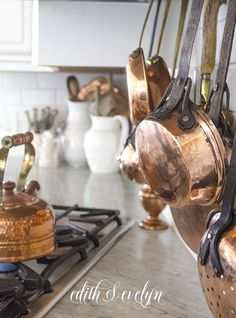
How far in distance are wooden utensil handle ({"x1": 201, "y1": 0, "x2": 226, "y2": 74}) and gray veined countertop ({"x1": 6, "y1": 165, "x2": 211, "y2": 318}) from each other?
32cm

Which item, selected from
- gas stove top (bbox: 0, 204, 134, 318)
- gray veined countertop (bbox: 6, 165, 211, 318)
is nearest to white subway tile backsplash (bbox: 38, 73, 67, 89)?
gray veined countertop (bbox: 6, 165, 211, 318)

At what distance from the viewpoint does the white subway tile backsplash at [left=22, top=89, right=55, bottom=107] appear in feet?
6.79

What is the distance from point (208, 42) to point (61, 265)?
42cm

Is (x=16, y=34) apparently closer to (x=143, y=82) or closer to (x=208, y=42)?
(x=143, y=82)

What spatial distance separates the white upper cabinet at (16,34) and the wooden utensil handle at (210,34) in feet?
3.97

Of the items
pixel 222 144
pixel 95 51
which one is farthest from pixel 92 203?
pixel 222 144

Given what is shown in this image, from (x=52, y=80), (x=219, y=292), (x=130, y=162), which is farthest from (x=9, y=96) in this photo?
(x=219, y=292)

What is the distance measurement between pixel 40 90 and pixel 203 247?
1.64 metres

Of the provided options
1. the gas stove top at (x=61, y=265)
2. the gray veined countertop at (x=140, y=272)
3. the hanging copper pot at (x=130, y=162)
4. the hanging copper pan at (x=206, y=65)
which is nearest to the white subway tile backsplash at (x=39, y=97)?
the gray veined countertop at (x=140, y=272)

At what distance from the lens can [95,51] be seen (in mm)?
1290

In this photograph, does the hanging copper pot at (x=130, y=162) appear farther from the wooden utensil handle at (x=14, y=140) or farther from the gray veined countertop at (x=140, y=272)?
the wooden utensil handle at (x=14, y=140)

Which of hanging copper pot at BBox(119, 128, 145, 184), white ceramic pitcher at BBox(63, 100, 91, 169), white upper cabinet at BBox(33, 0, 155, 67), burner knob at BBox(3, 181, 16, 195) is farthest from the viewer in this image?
white ceramic pitcher at BBox(63, 100, 91, 169)

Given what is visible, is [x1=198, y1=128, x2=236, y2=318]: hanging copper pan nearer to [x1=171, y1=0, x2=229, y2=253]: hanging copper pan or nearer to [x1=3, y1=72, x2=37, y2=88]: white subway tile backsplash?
[x1=171, y1=0, x2=229, y2=253]: hanging copper pan

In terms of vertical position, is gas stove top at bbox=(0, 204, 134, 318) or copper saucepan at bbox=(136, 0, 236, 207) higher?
copper saucepan at bbox=(136, 0, 236, 207)
